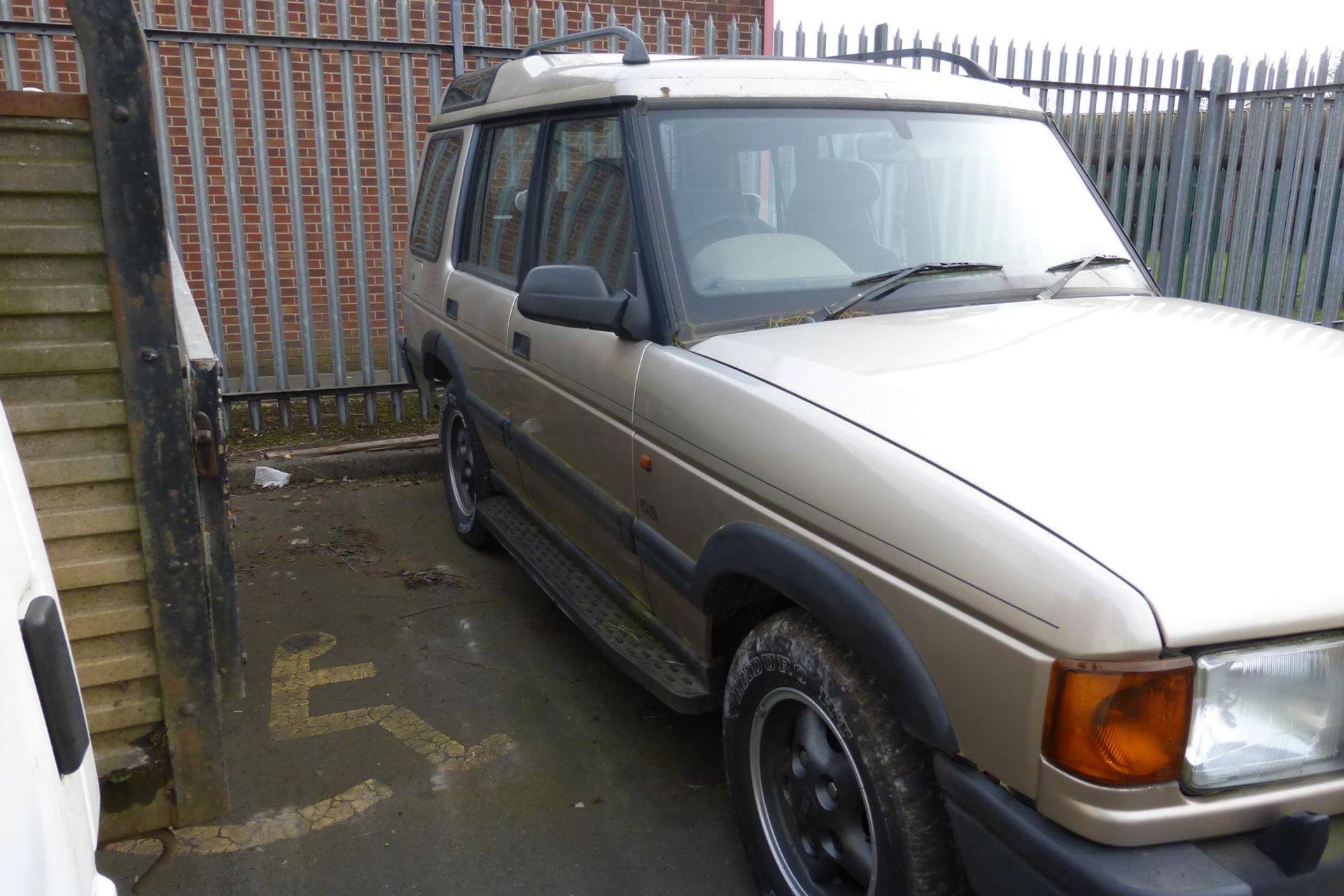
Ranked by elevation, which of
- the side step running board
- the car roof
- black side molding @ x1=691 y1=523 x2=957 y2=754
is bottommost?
the side step running board

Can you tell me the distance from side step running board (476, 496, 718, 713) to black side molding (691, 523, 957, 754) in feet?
1.55

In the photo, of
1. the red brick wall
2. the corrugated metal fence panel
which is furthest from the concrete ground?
the red brick wall

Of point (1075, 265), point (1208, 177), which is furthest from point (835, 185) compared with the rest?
point (1208, 177)

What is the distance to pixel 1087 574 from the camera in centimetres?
166

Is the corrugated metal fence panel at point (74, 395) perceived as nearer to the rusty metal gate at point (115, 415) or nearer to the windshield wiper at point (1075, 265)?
the rusty metal gate at point (115, 415)

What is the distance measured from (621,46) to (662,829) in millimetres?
6479

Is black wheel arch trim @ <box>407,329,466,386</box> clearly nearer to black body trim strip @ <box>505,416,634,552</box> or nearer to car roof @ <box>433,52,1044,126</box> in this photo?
black body trim strip @ <box>505,416,634,552</box>

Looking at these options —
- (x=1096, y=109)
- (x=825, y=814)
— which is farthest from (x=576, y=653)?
(x=1096, y=109)

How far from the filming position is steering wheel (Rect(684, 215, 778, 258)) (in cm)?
301

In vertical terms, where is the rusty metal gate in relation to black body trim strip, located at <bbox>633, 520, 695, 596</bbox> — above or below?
above

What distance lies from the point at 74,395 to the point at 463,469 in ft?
10.6

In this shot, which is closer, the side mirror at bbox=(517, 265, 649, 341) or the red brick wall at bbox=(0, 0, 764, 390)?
the side mirror at bbox=(517, 265, 649, 341)

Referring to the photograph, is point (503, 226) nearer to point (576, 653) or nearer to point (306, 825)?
point (576, 653)

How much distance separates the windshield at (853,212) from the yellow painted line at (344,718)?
1615mm
